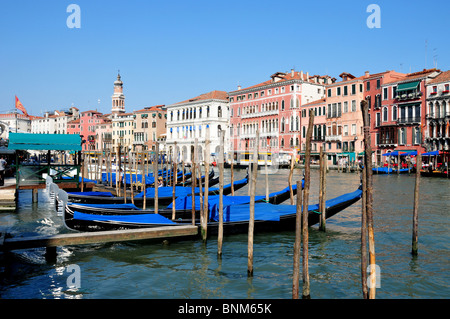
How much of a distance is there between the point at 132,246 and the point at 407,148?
86.0 ft

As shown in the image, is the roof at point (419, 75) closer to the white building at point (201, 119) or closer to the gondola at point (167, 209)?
the white building at point (201, 119)

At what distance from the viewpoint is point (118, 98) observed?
61969mm

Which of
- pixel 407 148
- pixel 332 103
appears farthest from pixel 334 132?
pixel 407 148

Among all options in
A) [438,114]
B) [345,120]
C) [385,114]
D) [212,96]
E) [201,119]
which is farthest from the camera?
[212,96]

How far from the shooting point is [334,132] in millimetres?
34656

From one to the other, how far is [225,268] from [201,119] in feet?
131

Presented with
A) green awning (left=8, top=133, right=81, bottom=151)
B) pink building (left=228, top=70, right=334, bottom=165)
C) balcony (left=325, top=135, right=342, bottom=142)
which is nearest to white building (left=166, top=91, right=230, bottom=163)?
pink building (left=228, top=70, right=334, bottom=165)

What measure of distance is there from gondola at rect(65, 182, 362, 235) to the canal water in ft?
0.59

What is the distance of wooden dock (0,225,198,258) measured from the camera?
550 cm

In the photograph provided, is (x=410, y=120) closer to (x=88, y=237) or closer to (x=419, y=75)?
(x=419, y=75)

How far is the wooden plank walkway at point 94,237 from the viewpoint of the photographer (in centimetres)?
550

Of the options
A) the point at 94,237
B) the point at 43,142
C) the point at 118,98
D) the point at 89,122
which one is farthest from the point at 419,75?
the point at 89,122

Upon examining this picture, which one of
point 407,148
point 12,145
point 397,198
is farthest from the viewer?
point 407,148
